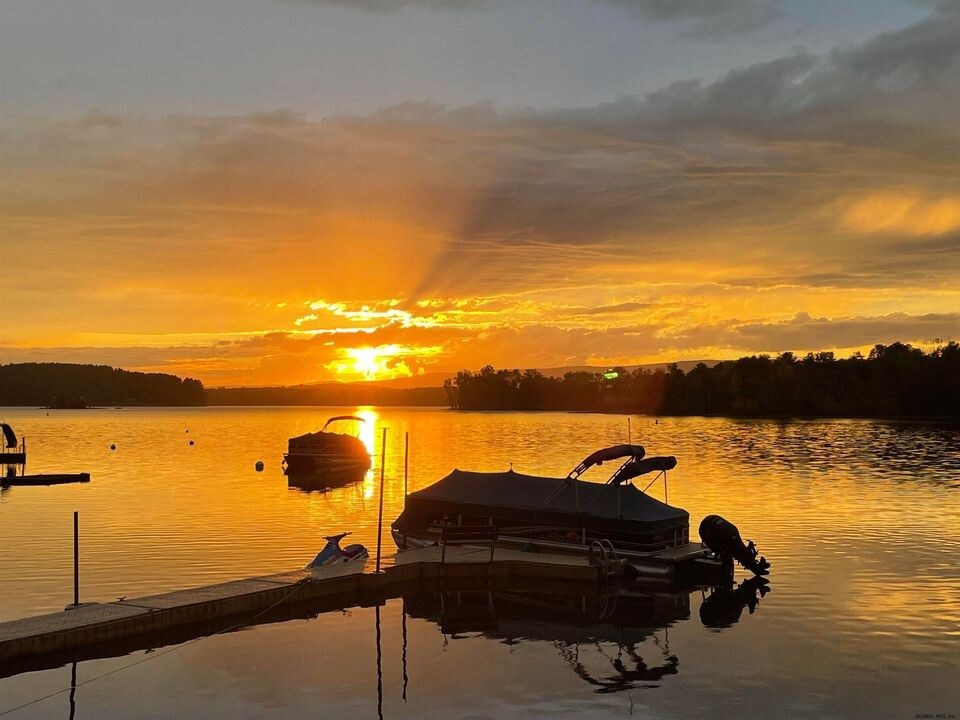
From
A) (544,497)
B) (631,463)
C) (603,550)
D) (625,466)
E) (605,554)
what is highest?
(631,463)

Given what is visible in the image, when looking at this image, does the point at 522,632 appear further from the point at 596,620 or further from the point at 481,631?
the point at 596,620

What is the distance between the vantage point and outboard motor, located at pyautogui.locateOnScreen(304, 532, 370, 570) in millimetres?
38625

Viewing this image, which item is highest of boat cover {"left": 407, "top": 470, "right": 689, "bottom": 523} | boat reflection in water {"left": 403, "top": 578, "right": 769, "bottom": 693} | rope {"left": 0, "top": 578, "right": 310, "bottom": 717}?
boat cover {"left": 407, "top": 470, "right": 689, "bottom": 523}

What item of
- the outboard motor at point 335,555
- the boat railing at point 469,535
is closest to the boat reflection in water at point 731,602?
the boat railing at point 469,535

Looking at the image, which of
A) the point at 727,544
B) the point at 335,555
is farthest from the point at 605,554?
the point at 335,555

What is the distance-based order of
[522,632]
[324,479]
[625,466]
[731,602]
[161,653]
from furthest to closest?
[324,479] → [625,466] → [731,602] → [522,632] → [161,653]

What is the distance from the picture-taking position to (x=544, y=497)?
43750 millimetres

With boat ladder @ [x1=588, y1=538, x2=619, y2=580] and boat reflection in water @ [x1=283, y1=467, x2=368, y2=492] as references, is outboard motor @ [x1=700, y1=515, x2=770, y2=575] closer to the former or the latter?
boat ladder @ [x1=588, y1=538, x2=619, y2=580]

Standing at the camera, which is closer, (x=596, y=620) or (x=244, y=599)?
(x=244, y=599)

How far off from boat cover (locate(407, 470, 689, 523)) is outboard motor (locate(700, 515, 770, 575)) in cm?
189

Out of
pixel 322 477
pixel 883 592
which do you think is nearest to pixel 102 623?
pixel 883 592

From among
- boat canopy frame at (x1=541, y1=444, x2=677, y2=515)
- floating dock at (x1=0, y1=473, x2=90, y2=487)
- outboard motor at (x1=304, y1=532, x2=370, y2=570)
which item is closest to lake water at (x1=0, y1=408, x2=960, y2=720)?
outboard motor at (x1=304, y1=532, x2=370, y2=570)

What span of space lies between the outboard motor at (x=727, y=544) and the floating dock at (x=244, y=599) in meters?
4.53

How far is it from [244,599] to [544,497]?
16277 mm
